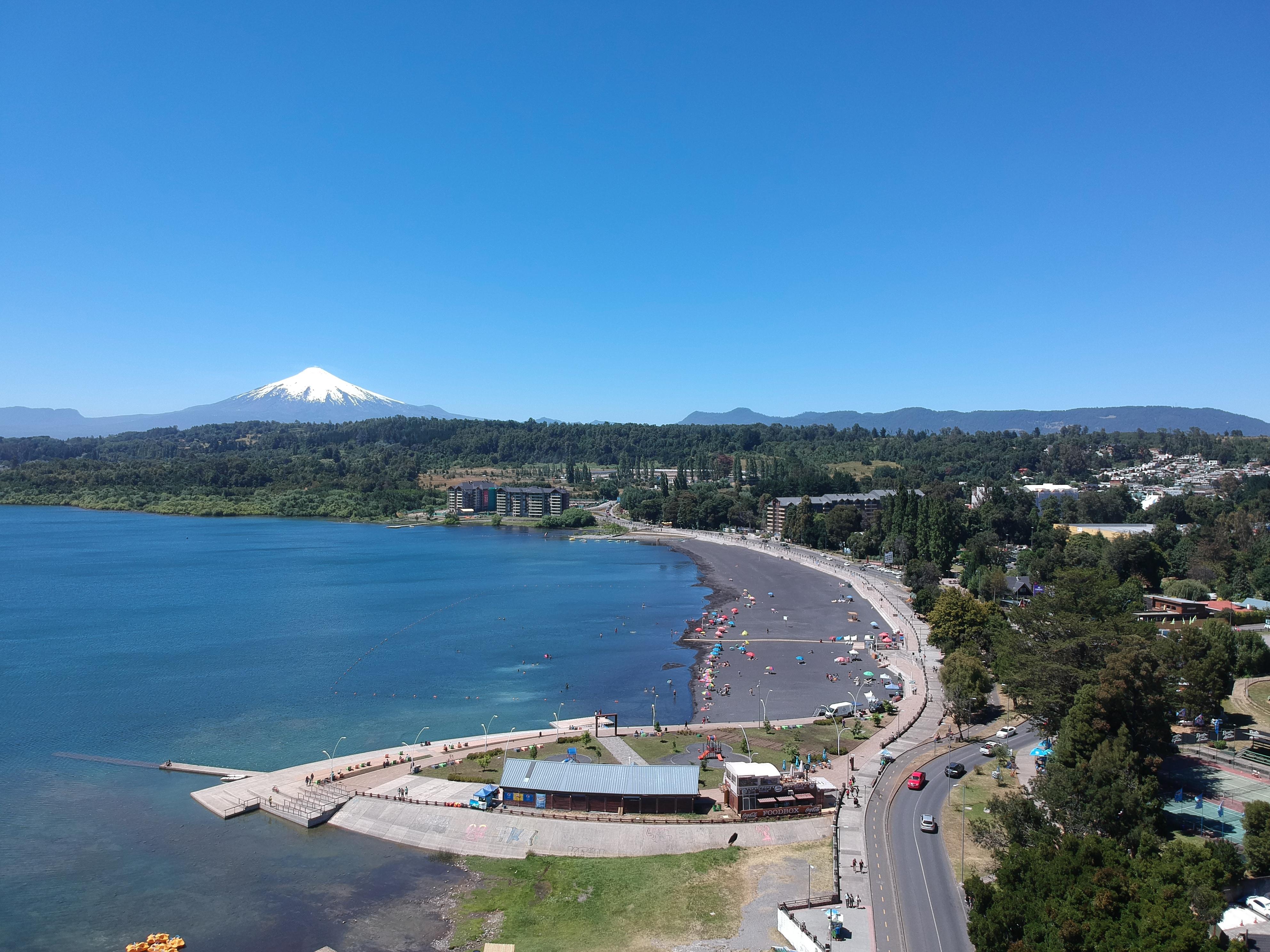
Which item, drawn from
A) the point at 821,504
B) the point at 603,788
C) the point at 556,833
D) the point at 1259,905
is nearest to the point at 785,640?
the point at 603,788

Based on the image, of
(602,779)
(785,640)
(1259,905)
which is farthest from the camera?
(785,640)

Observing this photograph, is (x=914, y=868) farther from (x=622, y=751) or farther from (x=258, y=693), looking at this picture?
(x=258, y=693)

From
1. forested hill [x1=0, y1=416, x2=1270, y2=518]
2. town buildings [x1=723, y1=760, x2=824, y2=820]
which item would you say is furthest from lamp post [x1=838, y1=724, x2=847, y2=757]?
forested hill [x1=0, y1=416, x2=1270, y2=518]

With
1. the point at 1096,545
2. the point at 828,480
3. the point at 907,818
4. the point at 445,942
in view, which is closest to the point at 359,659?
the point at 445,942

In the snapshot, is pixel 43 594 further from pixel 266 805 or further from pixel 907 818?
pixel 907 818

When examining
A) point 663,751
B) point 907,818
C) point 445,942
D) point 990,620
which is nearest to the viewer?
point 445,942
